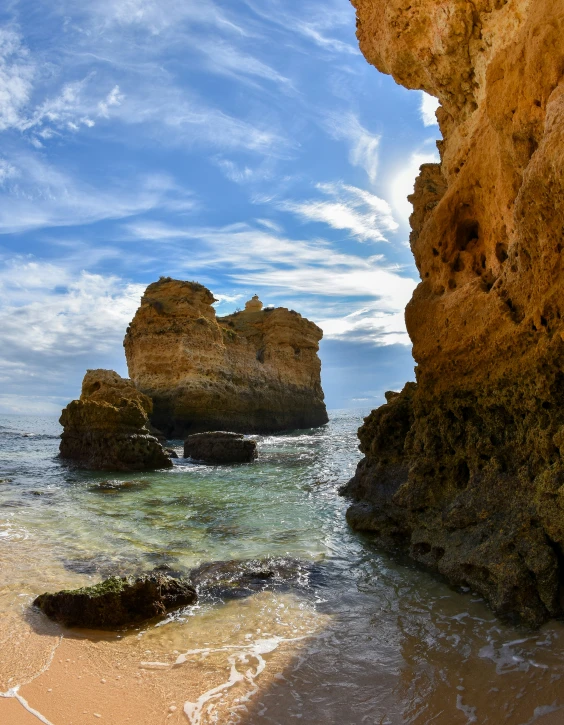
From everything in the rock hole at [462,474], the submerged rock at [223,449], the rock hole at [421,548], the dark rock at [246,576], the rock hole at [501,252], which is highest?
the rock hole at [501,252]

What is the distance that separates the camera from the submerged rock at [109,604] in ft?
13.6

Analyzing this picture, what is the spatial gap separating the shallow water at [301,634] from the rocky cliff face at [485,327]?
0.53 m

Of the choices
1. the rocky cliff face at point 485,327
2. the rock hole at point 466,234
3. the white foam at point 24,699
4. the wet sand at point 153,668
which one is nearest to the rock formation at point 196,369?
the rocky cliff face at point 485,327

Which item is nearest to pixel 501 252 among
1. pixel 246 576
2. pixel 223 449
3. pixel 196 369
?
pixel 246 576

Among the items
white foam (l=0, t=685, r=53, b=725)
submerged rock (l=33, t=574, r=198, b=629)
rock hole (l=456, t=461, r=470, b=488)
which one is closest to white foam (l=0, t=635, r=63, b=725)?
white foam (l=0, t=685, r=53, b=725)

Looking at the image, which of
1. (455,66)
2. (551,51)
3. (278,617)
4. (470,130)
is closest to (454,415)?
(278,617)

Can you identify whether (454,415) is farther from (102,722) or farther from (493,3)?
(493,3)

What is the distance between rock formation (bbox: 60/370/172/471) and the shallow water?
22.5 feet

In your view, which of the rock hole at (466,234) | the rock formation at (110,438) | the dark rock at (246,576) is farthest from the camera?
the rock formation at (110,438)

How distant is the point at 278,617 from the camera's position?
439 centimetres

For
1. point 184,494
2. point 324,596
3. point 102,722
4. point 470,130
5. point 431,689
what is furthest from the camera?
point 184,494

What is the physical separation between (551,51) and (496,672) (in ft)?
19.3

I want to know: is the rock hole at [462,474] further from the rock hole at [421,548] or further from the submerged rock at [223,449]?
the submerged rock at [223,449]

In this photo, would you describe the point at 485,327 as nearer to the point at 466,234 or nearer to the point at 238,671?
the point at 466,234
